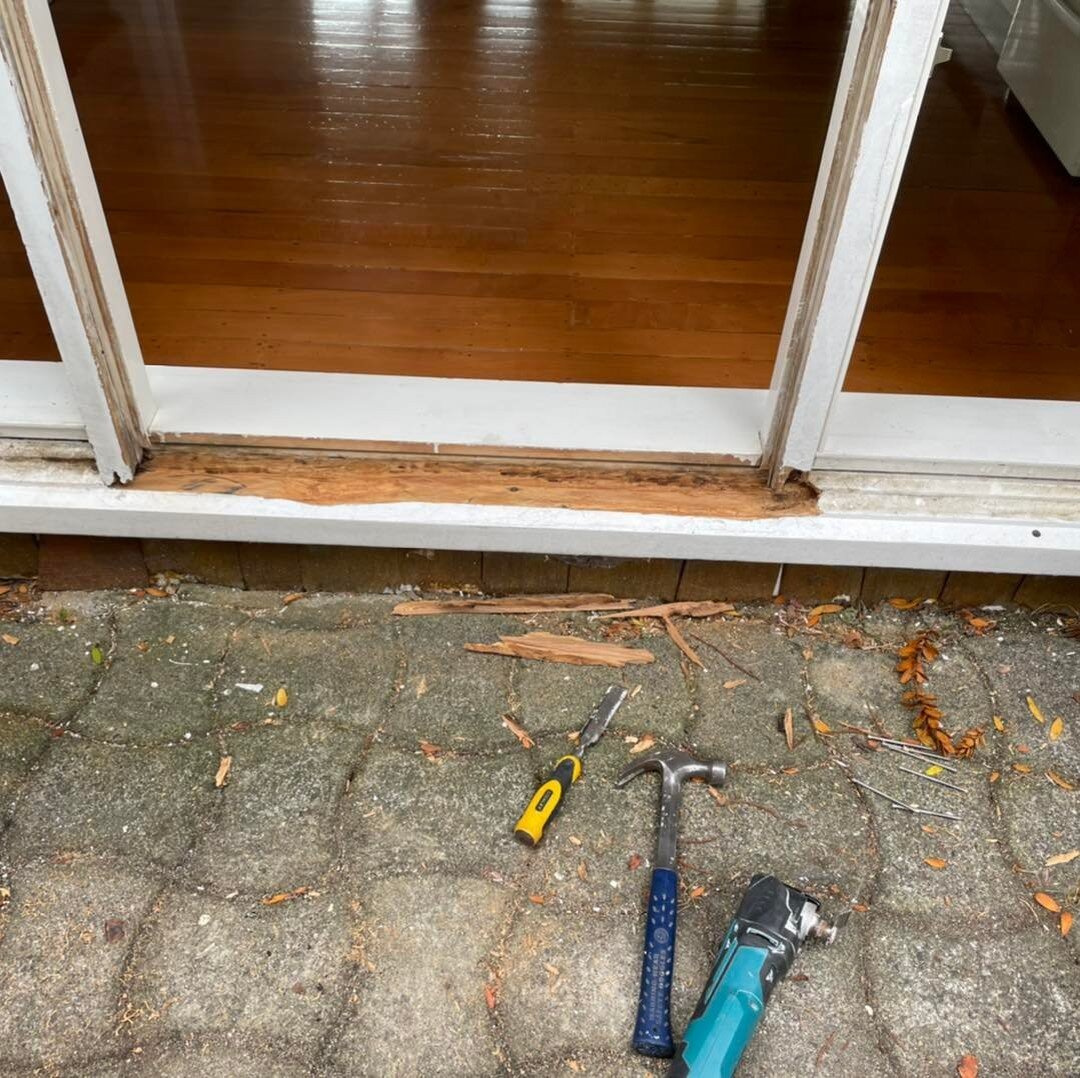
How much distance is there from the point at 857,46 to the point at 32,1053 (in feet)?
5.40

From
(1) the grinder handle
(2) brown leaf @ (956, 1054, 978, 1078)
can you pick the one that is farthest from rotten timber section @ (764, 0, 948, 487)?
(2) brown leaf @ (956, 1054, 978, 1078)

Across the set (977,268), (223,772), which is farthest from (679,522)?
(977,268)

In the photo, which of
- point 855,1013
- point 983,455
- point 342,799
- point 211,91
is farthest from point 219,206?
point 855,1013

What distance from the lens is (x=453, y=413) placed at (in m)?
1.77

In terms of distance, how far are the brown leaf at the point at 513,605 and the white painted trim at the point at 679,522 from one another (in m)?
0.18

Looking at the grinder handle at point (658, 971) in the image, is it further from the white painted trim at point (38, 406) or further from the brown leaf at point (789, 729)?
the white painted trim at point (38, 406)

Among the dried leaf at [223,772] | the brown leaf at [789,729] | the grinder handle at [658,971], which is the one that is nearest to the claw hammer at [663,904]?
the grinder handle at [658,971]

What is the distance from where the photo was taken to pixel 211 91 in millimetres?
2988

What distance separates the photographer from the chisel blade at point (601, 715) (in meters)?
1.62

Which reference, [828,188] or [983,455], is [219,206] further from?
[983,455]

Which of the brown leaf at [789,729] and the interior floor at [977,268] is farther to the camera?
Answer: the interior floor at [977,268]

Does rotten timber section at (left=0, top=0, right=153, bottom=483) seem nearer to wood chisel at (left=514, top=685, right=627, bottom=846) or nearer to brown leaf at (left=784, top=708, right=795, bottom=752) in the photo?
wood chisel at (left=514, top=685, right=627, bottom=846)

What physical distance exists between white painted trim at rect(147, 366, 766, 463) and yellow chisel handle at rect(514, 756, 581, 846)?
1.79ft

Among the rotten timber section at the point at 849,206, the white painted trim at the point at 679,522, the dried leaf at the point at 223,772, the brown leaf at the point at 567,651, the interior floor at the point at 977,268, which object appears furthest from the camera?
the interior floor at the point at 977,268
